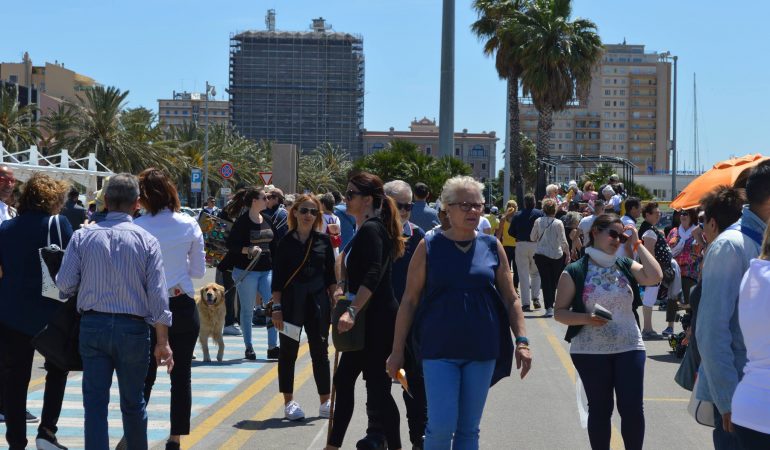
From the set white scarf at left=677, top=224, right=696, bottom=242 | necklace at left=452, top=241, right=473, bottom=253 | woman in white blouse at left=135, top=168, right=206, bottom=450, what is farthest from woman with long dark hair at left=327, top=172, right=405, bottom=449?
white scarf at left=677, top=224, right=696, bottom=242

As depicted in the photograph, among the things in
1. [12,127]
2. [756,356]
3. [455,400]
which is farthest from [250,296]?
[12,127]

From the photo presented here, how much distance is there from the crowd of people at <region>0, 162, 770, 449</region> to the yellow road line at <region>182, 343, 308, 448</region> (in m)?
→ 0.57

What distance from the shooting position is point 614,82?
19475 centimetres

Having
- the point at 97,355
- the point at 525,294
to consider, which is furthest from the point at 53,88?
the point at 97,355

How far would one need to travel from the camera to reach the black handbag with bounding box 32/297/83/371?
247 inches

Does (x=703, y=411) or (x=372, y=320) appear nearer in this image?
(x=703, y=411)

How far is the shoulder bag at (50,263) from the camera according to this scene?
6.74 metres

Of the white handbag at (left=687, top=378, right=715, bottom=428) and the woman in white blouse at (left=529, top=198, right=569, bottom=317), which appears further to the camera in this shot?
the woman in white blouse at (left=529, top=198, right=569, bottom=317)

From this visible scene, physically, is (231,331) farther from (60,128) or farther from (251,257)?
(60,128)

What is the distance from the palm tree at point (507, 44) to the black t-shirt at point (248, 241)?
33167 millimetres

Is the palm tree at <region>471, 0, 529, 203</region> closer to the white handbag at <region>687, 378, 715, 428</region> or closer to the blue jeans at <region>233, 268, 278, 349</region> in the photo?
the blue jeans at <region>233, 268, 278, 349</region>

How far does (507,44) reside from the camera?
45000mm

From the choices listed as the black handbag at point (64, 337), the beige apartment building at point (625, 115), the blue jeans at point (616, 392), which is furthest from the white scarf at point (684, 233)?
the beige apartment building at point (625, 115)

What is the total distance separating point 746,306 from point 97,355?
363cm
